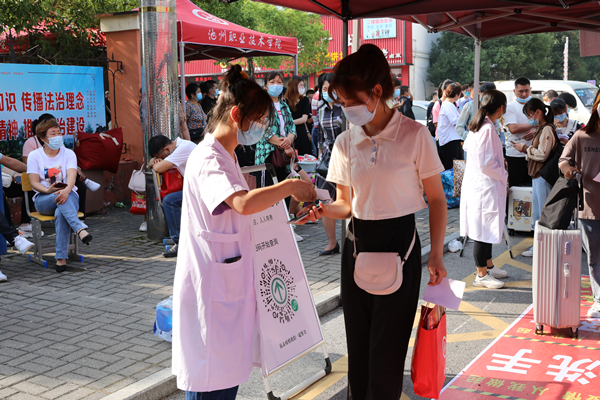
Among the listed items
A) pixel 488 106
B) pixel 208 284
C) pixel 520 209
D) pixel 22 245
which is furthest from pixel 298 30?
pixel 208 284

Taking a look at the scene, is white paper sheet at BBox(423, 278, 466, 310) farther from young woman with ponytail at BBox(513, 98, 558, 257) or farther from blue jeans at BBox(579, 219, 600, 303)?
young woman with ponytail at BBox(513, 98, 558, 257)

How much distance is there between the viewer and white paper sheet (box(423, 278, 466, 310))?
2980 mm

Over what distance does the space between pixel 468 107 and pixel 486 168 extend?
4717mm

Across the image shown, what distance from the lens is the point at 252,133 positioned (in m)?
2.64

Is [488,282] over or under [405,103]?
under

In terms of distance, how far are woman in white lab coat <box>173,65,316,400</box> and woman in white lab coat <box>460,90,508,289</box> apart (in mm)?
3689

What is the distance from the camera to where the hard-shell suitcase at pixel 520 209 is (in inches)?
319

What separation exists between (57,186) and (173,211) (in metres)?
1.33

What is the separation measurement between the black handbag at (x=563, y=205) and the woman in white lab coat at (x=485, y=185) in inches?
28.9

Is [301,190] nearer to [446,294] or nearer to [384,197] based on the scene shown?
[384,197]

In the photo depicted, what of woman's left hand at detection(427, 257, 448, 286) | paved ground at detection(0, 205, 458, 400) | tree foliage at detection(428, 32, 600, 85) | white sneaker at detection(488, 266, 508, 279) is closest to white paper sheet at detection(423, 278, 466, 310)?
woman's left hand at detection(427, 257, 448, 286)

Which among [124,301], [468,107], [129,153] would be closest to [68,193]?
[124,301]

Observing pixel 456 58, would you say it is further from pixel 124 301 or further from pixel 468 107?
pixel 124 301

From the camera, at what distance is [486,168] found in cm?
582
